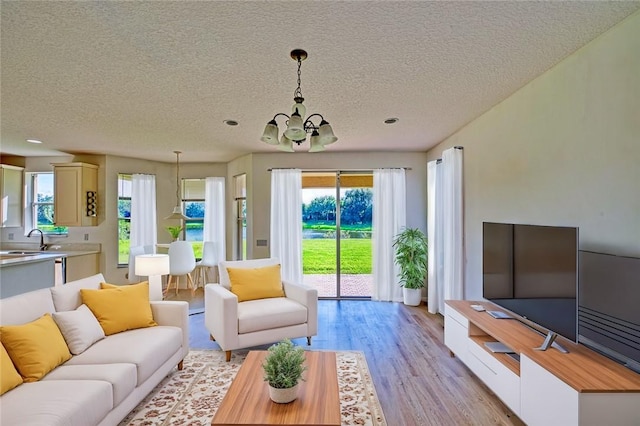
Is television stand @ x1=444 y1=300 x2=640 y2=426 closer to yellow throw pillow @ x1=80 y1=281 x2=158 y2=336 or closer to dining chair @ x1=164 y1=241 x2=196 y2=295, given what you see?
yellow throw pillow @ x1=80 y1=281 x2=158 y2=336

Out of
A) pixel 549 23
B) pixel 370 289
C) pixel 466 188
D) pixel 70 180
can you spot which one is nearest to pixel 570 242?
pixel 549 23

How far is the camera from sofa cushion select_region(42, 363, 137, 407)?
6.47ft

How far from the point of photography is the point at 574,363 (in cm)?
183

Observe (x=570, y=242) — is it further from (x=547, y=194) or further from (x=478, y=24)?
(x=478, y=24)

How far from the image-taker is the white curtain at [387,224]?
17.2 feet

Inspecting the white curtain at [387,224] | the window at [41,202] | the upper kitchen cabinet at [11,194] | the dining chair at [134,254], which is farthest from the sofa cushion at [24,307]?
the upper kitchen cabinet at [11,194]

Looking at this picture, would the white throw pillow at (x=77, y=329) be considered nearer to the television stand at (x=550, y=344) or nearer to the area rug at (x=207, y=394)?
the area rug at (x=207, y=394)

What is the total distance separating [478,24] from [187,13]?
5.37 ft

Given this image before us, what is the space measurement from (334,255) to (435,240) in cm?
174

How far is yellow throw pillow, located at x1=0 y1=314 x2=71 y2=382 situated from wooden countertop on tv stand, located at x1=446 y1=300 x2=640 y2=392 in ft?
10.00

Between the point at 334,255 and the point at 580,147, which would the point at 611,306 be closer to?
the point at 580,147

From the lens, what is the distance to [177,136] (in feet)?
14.1

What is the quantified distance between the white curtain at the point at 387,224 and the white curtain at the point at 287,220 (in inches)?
51.0

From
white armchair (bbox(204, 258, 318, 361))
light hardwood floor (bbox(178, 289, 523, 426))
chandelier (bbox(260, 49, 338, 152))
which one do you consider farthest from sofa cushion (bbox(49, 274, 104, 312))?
chandelier (bbox(260, 49, 338, 152))
